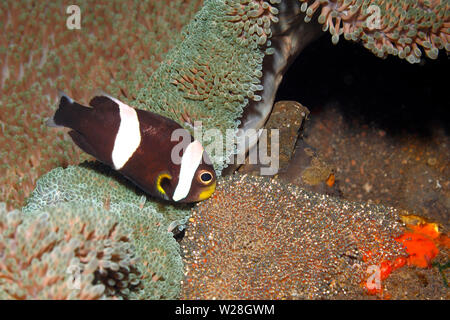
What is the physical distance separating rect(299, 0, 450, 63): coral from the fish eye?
41.3 inches

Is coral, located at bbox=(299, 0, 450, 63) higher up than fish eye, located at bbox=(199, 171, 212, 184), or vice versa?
coral, located at bbox=(299, 0, 450, 63)

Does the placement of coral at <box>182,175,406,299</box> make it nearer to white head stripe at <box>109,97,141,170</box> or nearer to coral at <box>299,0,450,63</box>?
white head stripe at <box>109,97,141,170</box>

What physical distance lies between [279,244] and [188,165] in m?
0.70

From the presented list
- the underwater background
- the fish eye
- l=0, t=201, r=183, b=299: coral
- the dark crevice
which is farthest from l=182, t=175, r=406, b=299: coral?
the dark crevice

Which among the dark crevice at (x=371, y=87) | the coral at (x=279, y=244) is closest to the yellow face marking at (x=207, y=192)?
the coral at (x=279, y=244)

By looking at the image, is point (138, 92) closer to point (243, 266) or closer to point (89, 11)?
point (89, 11)

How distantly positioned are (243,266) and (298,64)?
2.34 meters

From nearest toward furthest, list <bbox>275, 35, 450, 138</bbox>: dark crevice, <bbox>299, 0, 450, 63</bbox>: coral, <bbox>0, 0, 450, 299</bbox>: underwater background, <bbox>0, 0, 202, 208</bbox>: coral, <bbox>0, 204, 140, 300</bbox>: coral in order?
<bbox>0, 204, 140, 300</bbox>: coral → <bbox>0, 0, 450, 299</bbox>: underwater background → <bbox>299, 0, 450, 63</bbox>: coral → <bbox>0, 0, 202, 208</bbox>: coral → <bbox>275, 35, 450, 138</bbox>: dark crevice

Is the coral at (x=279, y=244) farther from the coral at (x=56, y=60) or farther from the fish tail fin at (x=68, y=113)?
the coral at (x=56, y=60)

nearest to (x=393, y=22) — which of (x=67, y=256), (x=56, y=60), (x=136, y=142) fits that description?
(x=136, y=142)

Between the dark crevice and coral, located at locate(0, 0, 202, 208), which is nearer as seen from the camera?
coral, located at locate(0, 0, 202, 208)

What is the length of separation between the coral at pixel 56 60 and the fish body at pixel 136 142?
43 cm

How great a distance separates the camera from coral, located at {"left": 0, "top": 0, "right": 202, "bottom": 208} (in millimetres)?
2395

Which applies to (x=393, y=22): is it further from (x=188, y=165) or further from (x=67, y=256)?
(x=67, y=256)
